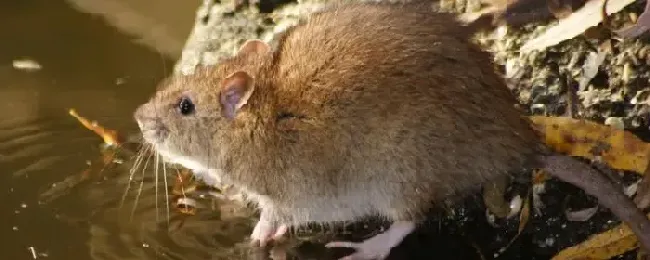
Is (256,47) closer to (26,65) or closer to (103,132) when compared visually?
(103,132)

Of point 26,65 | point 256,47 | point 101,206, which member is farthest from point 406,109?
point 26,65

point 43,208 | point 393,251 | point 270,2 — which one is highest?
point 270,2

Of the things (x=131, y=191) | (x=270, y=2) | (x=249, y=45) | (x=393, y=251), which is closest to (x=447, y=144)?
(x=393, y=251)

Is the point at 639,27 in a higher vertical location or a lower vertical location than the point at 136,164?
higher

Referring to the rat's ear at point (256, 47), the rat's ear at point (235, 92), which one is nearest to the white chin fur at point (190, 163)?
the rat's ear at point (235, 92)

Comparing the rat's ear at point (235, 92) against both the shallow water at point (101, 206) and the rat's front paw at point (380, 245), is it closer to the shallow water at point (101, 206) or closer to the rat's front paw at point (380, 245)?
the shallow water at point (101, 206)

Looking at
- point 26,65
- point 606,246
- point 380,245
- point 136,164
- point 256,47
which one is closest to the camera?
point 606,246

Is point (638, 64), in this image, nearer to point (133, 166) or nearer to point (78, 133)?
point (133, 166)
